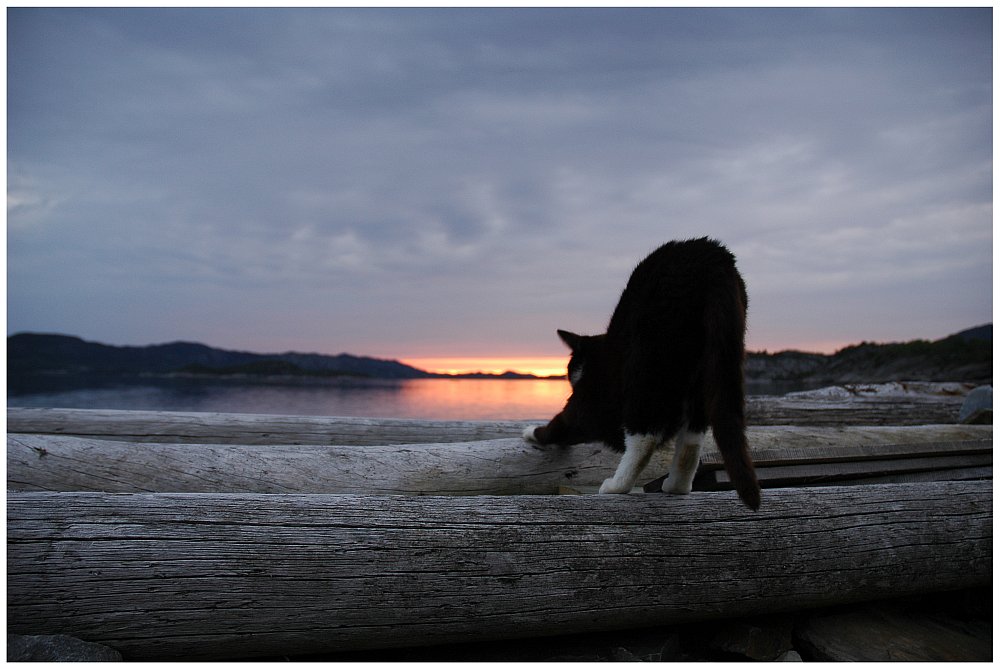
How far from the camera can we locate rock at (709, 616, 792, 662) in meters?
2.36

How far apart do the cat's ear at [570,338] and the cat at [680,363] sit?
23 cm

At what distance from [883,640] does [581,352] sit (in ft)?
6.01

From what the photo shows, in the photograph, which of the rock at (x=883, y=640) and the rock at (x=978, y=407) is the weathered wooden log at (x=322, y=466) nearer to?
the rock at (x=883, y=640)

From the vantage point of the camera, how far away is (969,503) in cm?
287

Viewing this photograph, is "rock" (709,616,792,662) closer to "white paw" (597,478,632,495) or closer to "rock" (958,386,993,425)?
"white paw" (597,478,632,495)

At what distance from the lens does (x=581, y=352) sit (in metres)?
2.79

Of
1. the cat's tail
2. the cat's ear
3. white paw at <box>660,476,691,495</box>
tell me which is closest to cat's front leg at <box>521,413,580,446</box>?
the cat's ear

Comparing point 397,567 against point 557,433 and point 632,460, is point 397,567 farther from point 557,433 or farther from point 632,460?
point 557,433

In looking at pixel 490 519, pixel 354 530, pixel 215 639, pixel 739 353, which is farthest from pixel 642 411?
pixel 215 639

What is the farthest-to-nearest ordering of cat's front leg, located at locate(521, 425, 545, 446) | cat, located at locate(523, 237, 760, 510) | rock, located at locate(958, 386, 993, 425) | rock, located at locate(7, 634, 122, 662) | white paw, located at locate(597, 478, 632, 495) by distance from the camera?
rock, located at locate(958, 386, 993, 425)
cat's front leg, located at locate(521, 425, 545, 446)
white paw, located at locate(597, 478, 632, 495)
cat, located at locate(523, 237, 760, 510)
rock, located at locate(7, 634, 122, 662)

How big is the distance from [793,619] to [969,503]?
117cm

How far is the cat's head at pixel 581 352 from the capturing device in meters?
2.73

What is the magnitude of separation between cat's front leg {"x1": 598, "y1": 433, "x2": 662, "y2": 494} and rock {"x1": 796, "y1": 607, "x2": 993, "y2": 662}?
1.05m

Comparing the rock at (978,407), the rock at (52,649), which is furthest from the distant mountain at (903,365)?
the rock at (52,649)
